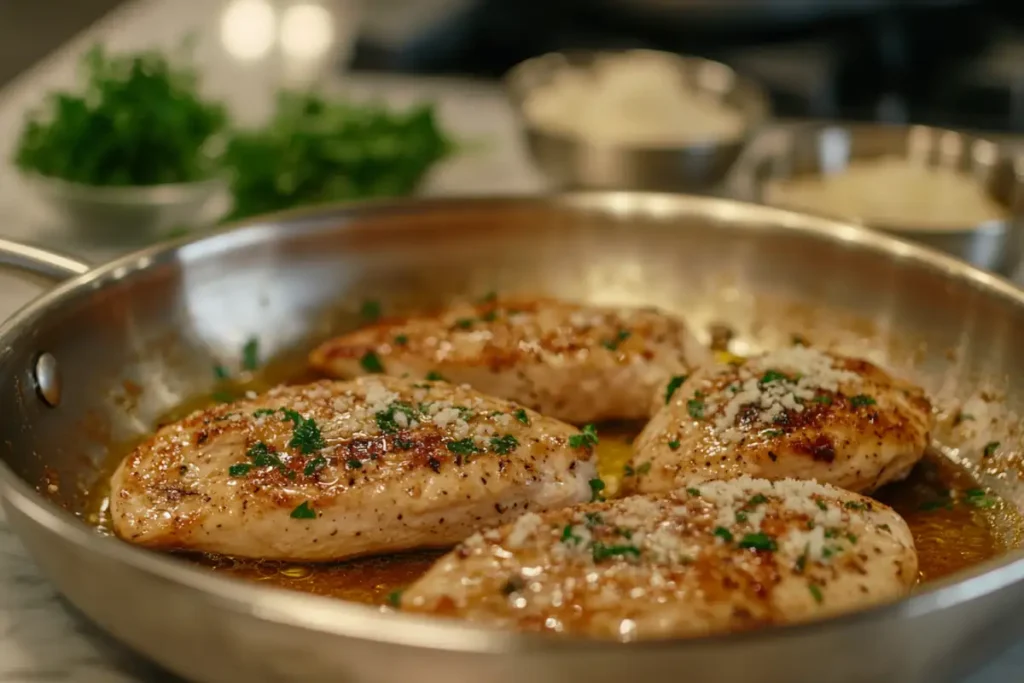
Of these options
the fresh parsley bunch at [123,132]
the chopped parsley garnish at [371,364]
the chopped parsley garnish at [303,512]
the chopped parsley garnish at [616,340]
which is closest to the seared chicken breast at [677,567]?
the chopped parsley garnish at [303,512]

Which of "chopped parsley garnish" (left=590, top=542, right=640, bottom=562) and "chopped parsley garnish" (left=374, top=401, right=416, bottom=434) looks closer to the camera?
"chopped parsley garnish" (left=590, top=542, right=640, bottom=562)

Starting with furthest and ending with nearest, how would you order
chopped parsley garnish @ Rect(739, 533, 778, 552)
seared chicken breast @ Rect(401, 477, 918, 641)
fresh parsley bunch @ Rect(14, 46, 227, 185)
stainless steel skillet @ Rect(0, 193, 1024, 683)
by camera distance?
fresh parsley bunch @ Rect(14, 46, 227, 185) → chopped parsley garnish @ Rect(739, 533, 778, 552) → seared chicken breast @ Rect(401, 477, 918, 641) → stainless steel skillet @ Rect(0, 193, 1024, 683)

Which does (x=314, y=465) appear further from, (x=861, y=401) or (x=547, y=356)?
(x=861, y=401)

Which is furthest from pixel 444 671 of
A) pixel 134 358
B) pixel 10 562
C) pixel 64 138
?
pixel 64 138

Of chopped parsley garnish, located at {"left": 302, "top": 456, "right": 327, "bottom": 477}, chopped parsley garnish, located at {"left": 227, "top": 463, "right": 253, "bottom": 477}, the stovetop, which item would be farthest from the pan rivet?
the stovetop

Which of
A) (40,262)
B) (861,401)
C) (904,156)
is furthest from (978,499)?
(40,262)

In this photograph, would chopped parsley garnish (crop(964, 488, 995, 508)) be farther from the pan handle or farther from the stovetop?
the stovetop

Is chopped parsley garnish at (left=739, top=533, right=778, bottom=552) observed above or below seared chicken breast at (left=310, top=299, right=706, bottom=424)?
below
